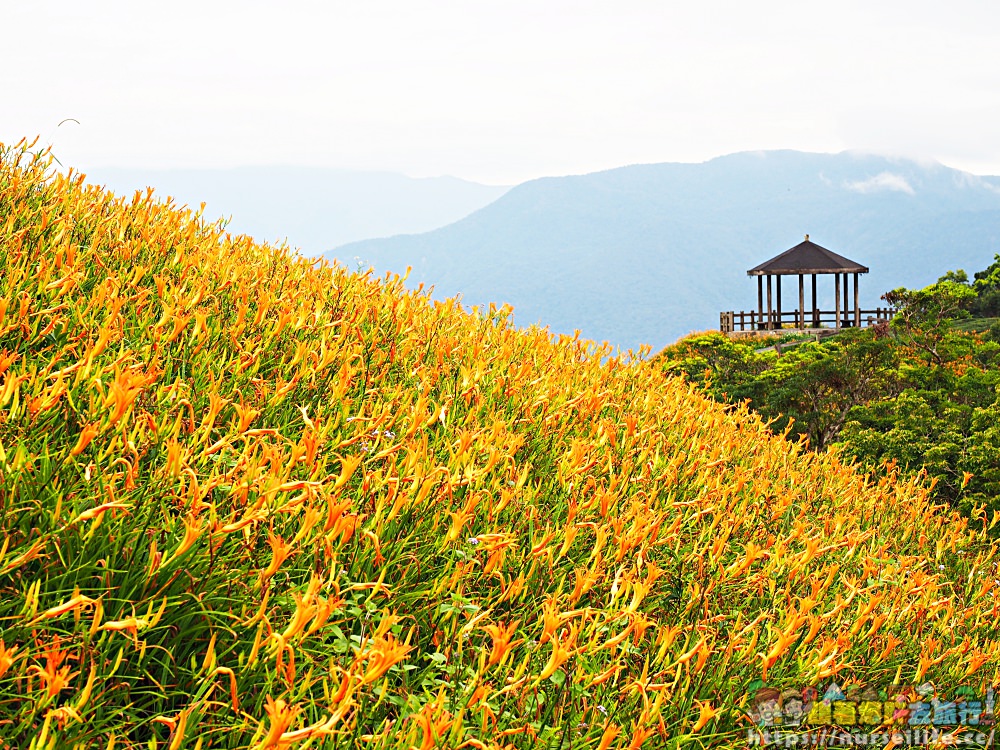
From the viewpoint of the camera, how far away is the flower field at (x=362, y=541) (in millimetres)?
2006

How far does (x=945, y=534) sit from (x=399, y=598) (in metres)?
4.40

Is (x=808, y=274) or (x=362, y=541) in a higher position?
(x=808, y=274)

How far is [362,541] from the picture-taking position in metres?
2.55

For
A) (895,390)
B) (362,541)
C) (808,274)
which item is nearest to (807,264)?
(808,274)

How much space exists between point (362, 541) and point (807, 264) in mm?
45256

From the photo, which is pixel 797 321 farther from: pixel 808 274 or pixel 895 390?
pixel 895 390

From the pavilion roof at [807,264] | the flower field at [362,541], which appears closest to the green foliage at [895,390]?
the flower field at [362,541]

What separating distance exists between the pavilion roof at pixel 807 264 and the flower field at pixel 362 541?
134 feet

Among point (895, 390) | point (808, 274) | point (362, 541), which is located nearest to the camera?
point (362, 541)

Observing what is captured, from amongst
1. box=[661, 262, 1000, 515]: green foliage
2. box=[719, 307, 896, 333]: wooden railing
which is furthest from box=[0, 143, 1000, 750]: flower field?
box=[719, 307, 896, 333]: wooden railing

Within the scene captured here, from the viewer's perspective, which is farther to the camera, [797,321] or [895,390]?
[797,321]

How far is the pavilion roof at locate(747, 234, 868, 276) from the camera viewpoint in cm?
4362

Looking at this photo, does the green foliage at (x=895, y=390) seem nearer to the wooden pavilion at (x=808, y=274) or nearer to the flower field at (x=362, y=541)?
the flower field at (x=362, y=541)

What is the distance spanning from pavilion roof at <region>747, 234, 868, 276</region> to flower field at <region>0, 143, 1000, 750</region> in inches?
1609
